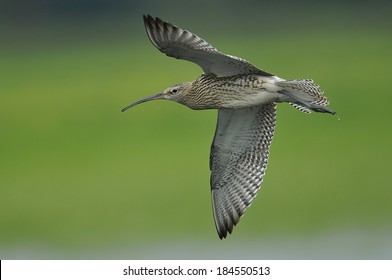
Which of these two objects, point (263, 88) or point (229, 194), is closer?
point (263, 88)

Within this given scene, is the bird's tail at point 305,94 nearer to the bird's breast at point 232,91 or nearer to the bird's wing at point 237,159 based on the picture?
the bird's breast at point 232,91

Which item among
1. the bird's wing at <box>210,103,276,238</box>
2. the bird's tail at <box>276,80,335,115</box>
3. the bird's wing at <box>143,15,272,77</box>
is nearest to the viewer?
the bird's wing at <box>143,15,272,77</box>

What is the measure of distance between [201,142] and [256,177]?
4.61 m

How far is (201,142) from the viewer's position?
34.6 feet

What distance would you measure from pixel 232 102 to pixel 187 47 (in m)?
0.44

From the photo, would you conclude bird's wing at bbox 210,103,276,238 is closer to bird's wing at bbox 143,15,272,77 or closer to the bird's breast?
the bird's breast

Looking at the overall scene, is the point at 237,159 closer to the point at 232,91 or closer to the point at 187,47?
the point at 232,91

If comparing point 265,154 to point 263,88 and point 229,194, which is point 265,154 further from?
point 263,88

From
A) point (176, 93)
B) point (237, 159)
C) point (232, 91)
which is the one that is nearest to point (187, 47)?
point (232, 91)

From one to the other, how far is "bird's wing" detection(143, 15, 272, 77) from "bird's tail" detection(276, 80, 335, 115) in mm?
127

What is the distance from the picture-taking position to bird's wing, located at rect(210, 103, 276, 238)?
584 centimetres

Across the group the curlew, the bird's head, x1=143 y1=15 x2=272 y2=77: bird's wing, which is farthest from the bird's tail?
the bird's head

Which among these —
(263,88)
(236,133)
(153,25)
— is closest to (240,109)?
(236,133)

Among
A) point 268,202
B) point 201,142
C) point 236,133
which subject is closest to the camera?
point 236,133
